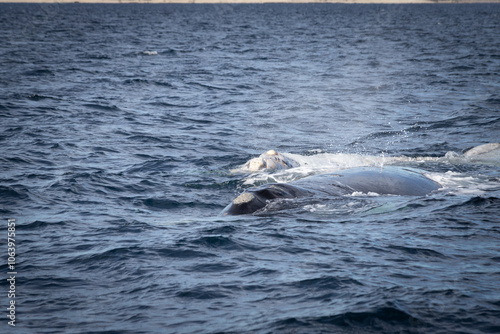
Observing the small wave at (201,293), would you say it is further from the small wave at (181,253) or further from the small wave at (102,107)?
the small wave at (102,107)

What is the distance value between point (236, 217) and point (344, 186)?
8.18 ft

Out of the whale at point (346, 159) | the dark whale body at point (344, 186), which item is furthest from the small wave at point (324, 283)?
the whale at point (346, 159)

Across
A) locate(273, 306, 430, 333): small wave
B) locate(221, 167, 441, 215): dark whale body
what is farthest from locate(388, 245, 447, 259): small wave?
locate(221, 167, 441, 215): dark whale body

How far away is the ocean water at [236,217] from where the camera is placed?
21.4 feet

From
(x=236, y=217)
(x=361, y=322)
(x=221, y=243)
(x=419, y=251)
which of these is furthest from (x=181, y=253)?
(x=419, y=251)

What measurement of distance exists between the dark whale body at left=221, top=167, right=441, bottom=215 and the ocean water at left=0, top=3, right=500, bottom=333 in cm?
28

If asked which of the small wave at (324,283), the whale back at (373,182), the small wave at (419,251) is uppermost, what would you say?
the whale back at (373,182)

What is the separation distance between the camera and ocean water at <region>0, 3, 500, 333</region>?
6512 mm

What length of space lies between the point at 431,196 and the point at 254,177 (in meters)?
4.07

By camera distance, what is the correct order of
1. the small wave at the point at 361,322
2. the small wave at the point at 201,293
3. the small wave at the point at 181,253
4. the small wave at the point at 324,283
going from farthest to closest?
the small wave at the point at 181,253, the small wave at the point at 324,283, the small wave at the point at 201,293, the small wave at the point at 361,322

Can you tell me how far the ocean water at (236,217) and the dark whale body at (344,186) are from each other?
0.28 metres

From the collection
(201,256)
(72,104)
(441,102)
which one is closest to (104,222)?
(201,256)

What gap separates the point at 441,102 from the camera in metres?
23.1

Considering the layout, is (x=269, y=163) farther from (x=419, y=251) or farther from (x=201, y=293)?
(x=201, y=293)
